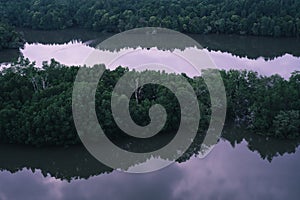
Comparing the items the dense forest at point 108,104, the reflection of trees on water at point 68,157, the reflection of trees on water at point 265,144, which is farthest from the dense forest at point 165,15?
the reflection of trees on water at point 68,157

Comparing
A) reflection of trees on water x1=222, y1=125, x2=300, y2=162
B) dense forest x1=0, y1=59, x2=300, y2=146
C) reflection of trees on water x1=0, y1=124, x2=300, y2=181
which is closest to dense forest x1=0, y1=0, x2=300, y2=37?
dense forest x1=0, y1=59, x2=300, y2=146

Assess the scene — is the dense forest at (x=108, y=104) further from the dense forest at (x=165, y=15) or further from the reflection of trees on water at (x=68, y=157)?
the dense forest at (x=165, y=15)

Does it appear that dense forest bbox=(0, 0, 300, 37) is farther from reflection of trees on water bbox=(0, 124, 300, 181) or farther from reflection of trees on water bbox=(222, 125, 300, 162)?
reflection of trees on water bbox=(0, 124, 300, 181)

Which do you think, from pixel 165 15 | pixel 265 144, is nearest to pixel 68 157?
pixel 265 144

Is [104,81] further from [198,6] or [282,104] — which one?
[198,6]

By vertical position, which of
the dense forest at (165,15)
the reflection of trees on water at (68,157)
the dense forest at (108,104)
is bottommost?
the reflection of trees on water at (68,157)
